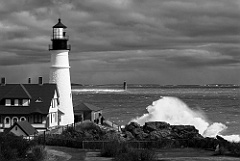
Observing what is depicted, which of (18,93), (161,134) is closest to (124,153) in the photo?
(161,134)

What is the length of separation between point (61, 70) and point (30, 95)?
3.59 m

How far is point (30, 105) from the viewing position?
138 feet

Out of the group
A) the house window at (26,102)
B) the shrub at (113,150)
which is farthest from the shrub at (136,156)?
the house window at (26,102)

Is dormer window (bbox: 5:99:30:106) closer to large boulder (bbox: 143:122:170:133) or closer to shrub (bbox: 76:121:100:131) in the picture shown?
shrub (bbox: 76:121:100:131)

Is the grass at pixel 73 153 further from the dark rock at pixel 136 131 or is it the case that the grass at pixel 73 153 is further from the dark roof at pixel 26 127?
the dark rock at pixel 136 131

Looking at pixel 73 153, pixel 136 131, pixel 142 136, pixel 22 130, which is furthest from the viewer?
pixel 136 131

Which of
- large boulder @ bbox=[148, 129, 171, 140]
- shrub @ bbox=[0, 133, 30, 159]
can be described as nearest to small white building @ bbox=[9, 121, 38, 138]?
shrub @ bbox=[0, 133, 30, 159]

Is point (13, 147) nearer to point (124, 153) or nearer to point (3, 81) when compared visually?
point (124, 153)

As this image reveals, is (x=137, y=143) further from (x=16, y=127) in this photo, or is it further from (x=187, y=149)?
(x=16, y=127)

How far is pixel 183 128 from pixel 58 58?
13003 mm

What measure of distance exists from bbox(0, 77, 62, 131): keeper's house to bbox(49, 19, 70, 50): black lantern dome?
3.59 metres

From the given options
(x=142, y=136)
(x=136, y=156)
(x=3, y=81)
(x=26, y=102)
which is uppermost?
(x=3, y=81)

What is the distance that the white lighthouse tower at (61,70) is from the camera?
4322 centimetres

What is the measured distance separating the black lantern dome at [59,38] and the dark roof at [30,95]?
11.8 ft
